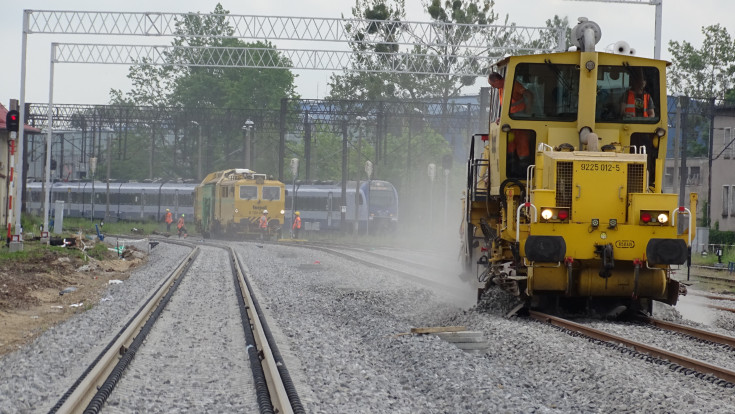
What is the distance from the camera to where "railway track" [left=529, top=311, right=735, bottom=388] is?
7.72 meters

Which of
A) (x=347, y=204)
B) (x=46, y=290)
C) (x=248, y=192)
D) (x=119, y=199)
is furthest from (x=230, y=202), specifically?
(x=46, y=290)

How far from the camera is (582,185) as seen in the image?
10.9 m

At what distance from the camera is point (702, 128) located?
245ft

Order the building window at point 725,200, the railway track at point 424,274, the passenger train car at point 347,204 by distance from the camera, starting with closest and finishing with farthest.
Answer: the railway track at point 424,274, the building window at point 725,200, the passenger train car at point 347,204

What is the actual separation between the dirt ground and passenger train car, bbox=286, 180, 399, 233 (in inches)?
1135

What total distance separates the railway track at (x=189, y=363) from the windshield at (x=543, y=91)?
176 inches

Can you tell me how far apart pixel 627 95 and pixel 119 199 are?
54708 mm

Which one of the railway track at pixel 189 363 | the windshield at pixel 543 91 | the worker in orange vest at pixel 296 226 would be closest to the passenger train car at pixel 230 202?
the worker in orange vest at pixel 296 226

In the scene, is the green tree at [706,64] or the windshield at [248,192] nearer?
the windshield at [248,192]

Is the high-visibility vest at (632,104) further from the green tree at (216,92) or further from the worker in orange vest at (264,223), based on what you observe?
the green tree at (216,92)

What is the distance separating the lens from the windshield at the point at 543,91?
12.0 metres

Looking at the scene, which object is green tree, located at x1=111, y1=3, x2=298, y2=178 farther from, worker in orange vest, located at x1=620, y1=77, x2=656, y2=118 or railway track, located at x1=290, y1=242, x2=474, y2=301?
worker in orange vest, located at x1=620, y1=77, x2=656, y2=118

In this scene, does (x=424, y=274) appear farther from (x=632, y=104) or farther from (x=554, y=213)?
(x=554, y=213)

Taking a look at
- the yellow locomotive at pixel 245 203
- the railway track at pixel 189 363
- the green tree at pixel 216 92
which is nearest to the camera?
the railway track at pixel 189 363
